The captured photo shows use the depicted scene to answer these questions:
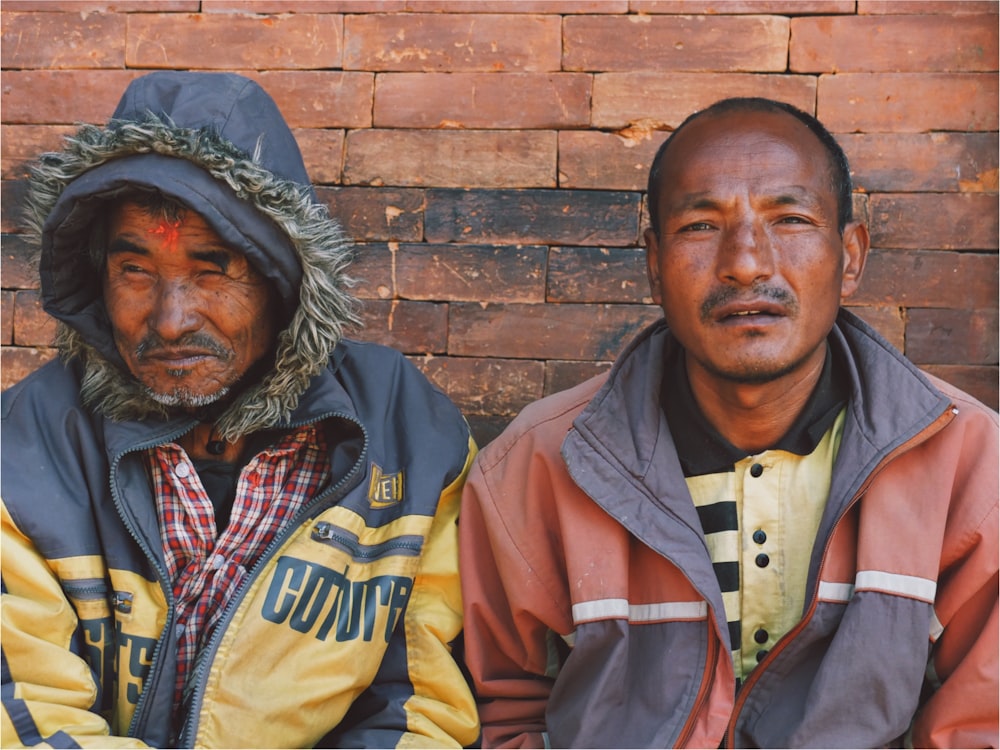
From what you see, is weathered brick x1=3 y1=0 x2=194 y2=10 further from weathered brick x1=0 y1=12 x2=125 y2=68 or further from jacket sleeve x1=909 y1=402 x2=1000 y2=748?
jacket sleeve x1=909 y1=402 x2=1000 y2=748

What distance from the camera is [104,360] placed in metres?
2.50

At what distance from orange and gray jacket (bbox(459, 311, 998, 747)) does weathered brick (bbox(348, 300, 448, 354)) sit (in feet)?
2.81

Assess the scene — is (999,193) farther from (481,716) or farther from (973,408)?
(481,716)

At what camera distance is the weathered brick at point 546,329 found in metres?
3.15

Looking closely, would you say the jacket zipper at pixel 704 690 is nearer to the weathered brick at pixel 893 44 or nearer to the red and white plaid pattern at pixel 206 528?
the red and white plaid pattern at pixel 206 528

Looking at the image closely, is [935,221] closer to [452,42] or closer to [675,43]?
[675,43]

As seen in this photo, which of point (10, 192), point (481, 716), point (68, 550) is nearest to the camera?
point (68, 550)

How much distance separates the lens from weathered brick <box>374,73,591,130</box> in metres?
3.13

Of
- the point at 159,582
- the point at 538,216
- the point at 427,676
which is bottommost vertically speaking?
the point at 427,676

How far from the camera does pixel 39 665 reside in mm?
2193

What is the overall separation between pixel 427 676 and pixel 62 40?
2.30 metres

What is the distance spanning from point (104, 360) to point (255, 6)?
1335mm

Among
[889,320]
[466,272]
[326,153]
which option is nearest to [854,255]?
[889,320]

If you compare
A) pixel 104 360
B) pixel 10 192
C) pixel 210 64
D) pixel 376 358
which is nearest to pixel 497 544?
pixel 376 358
